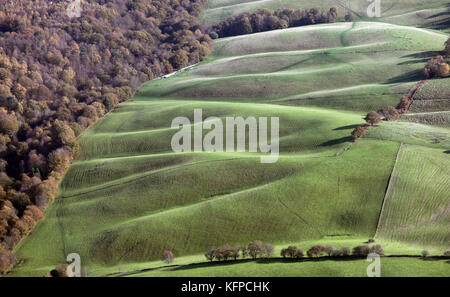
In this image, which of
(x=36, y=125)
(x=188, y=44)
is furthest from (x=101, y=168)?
(x=188, y=44)

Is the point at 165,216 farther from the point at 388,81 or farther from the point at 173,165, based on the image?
the point at 388,81

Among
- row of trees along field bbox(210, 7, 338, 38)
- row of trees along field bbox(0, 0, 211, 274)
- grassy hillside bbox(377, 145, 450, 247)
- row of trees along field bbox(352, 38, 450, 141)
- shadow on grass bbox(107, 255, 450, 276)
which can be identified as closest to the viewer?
shadow on grass bbox(107, 255, 450, 276)

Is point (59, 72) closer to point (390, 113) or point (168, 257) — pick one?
point (390, 113)

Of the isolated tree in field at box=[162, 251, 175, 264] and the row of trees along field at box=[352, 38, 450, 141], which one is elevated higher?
the row of trees along field at box=[352, 38, 450, 141]

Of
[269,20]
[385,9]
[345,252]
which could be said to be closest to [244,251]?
[345,252]

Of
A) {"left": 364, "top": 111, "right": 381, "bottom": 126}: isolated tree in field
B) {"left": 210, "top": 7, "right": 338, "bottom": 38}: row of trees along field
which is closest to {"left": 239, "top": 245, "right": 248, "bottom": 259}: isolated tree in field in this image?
{"left": 364, "top": 111, "right": 381, "bottom": 126}: isolated tree in field

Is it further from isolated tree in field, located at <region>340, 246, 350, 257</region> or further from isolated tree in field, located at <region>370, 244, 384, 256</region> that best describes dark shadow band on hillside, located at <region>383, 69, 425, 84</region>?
isolated tree in field, located at <region>340, 246, 350, 257</region>

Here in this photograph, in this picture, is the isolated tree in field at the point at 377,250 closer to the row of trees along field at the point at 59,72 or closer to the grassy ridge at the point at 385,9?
the row of trees along field at the point at 59,72
